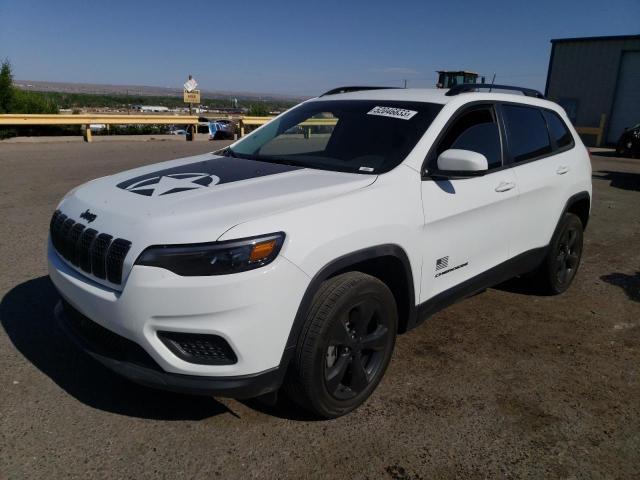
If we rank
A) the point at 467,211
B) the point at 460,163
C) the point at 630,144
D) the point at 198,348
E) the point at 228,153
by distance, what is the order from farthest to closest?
Answer: the point at 630,144 < the point at 228,153 < the point at 467,211 < the point at 460,163 < the point at 198,348

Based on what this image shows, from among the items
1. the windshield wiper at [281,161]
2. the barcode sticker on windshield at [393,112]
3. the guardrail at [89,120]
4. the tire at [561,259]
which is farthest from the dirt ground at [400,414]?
the guardrail at [89,120]

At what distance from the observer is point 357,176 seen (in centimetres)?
292

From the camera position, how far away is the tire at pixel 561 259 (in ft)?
14.5

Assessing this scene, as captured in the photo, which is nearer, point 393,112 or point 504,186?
point 393,112

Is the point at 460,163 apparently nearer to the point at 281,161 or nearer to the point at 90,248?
the point at 281,161

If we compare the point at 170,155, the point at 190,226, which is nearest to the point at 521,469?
the point at 190,226

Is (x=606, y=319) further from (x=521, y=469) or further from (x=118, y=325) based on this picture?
(x=118, y=325)

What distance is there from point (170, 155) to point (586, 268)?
10912 millimetres

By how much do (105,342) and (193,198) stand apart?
0.83 m

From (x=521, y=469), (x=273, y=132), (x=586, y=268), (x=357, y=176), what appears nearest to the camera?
(x=521, y=469)

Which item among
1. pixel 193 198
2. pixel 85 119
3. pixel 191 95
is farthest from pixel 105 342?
pixel 191 95

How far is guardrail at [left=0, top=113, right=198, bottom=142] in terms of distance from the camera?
568 inches

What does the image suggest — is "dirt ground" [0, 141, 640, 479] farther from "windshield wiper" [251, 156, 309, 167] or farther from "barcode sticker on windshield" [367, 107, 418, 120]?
"barcode sticker on windshield" [367, 107, 418, 120]

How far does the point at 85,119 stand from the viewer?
16.2 m
